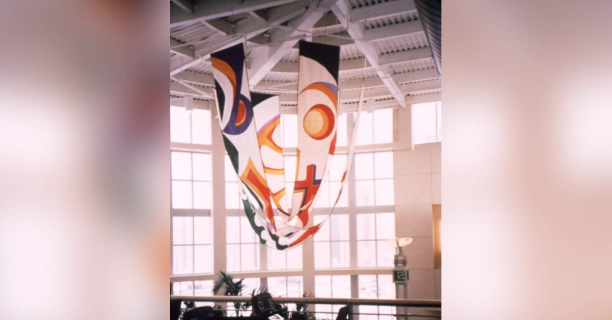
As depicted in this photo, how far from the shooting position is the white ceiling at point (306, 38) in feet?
25.1

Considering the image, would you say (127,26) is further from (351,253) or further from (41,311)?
(351,253)

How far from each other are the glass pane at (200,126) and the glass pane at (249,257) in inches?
143

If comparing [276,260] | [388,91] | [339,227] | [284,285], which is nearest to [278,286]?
[284,285]

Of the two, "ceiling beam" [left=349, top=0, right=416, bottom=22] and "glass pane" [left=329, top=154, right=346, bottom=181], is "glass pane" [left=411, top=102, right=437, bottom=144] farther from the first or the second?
"ceiling beam" [left=349, top=0, right=416, bottom=22]

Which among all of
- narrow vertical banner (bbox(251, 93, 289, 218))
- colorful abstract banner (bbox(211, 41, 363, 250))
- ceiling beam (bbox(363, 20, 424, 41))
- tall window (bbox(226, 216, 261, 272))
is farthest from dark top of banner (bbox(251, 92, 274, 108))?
tall window (bbox(226, 216, 261, 272))

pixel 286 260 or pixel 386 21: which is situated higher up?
pixel 386 21

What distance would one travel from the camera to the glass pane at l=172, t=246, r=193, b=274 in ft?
47.4

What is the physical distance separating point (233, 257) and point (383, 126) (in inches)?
250

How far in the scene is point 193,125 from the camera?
1488cm

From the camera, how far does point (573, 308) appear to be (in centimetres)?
47

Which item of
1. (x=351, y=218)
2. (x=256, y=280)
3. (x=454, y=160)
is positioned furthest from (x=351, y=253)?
(x=454, y=160)

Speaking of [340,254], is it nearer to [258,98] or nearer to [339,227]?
[339,227]

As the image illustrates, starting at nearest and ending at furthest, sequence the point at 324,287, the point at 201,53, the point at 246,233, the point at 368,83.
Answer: the point at 201,53 < the point at 368,83 < the point at 246,233 < the point at 324,287

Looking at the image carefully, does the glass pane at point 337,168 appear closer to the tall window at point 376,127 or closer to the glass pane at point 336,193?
the glass pane at point 336,193
